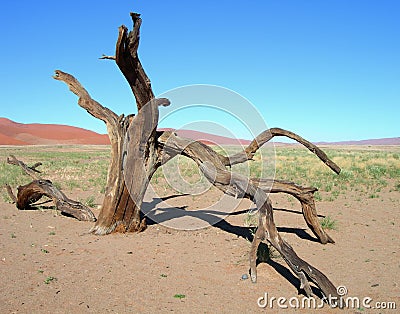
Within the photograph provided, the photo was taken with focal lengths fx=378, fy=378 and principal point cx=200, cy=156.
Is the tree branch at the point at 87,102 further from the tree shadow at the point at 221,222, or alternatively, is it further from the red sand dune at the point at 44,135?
the red sand dune at the point at 44,135

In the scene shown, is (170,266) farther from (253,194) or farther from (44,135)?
(44,135)

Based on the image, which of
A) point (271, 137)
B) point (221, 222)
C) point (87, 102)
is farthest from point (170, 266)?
point (87, 102)

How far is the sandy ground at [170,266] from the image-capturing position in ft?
16.3

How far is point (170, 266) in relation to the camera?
6.43 m

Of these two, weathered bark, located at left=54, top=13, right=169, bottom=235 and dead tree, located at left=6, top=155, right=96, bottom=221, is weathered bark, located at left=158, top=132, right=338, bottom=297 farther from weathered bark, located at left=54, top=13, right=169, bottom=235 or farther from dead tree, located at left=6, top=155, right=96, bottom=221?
dead tree, located at left=6, top=155, right=96, bottom=221

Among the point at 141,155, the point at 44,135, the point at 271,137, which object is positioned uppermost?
the point at 44,135

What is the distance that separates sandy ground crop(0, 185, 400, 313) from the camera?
4980 millimetres

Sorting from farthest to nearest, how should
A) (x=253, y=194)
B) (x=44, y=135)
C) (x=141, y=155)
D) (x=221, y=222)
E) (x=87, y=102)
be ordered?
1. (x=44, y=135)
2. (x=221, y=222)
3. (x=87, y=102)
4. (x=141, y=155)
5. (x=253, y=194)

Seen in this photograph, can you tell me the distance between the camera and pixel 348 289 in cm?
546

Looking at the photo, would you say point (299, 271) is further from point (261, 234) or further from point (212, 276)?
point (212, 276)

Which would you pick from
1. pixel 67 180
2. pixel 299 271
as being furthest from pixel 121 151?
pixel 67 180

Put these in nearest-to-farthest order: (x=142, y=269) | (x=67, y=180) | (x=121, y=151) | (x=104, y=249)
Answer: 1. (x=142, y=269)
2. (x=104, y=249)
3. (x=121, y=151)
4. (x=67, y=180)

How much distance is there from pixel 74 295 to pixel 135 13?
4314 mm

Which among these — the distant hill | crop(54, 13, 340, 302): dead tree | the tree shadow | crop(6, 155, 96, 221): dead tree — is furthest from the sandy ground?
the distant hill
